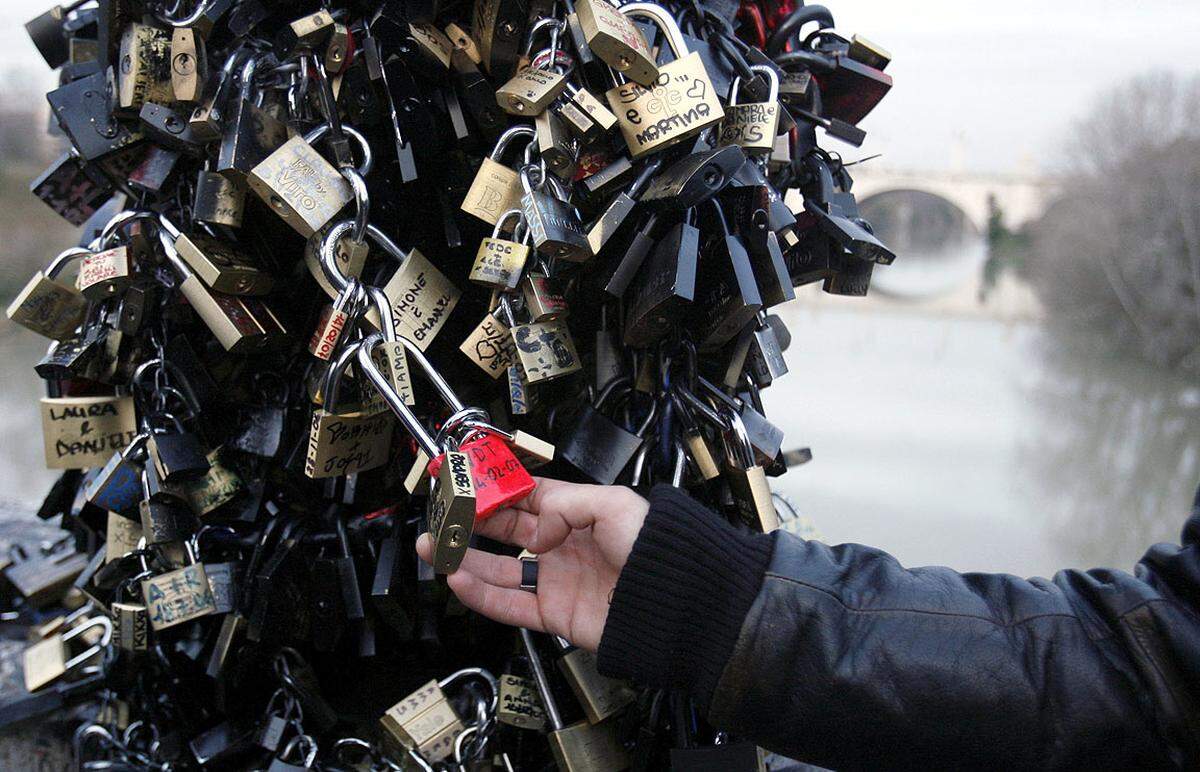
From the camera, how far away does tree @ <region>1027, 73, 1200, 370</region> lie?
23.2 feet

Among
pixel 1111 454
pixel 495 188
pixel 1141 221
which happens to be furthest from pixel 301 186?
pixel 1141 221

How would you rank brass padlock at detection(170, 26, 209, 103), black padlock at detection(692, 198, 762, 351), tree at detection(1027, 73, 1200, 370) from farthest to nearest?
tree at detection(1027, 73, 1200, 370) < brass padlock at detection(170, 26, 209, 103) < black padlock at detection(692, 198, 762, 351)

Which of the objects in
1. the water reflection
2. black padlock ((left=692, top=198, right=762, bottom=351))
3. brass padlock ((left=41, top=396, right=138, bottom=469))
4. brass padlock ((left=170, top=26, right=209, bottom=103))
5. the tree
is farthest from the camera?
the tree

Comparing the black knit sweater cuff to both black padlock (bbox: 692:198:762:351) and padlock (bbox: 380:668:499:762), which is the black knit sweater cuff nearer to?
black padlock (bbox: 692:198:762:351)

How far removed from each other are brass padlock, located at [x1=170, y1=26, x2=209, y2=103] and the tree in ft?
26.6

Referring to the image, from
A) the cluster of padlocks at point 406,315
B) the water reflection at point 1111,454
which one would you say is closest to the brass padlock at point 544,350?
the cluster of padlocks at point 406,315

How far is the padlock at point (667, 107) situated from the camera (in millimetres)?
664

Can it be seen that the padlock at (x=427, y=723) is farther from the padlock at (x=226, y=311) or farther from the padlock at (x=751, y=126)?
the padlock at (x=751, y=126)

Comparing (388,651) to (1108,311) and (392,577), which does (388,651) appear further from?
(1108,311)

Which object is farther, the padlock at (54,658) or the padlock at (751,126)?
the padlock at (54,658)

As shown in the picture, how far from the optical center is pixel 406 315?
0.74 metres

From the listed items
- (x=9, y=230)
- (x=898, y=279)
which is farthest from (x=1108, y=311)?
(x=9, y=230)

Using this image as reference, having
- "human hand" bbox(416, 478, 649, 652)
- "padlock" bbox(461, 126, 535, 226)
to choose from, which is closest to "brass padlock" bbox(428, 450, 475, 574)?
"human hand" bbox(416, 478, 649, 652)

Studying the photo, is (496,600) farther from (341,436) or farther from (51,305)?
(51,305)
